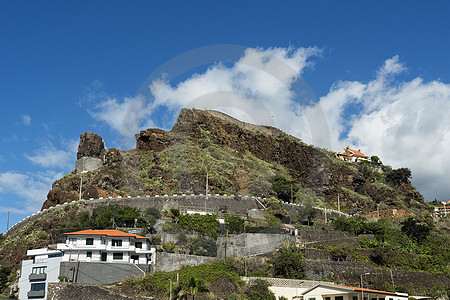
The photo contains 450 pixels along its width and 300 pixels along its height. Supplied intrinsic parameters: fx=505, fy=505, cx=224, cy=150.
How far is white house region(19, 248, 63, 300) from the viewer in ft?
171

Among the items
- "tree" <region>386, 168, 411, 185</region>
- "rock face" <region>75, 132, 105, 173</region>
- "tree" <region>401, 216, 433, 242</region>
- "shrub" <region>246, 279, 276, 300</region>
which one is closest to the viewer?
"shrub" <region>246, 279, 276, 300</region>

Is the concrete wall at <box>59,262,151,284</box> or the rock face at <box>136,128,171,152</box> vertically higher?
the rock face at <box>136,128,171,152</box>

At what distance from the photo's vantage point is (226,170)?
91.1 metres

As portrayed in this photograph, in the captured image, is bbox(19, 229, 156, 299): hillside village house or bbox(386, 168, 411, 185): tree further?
bbox(386, 168, 411, 185): tree

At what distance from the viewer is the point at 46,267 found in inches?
2089

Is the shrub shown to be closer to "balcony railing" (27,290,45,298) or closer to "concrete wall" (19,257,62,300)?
"concrete wall" (19,257,62,300)

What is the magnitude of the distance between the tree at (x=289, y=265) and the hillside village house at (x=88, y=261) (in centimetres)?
1336

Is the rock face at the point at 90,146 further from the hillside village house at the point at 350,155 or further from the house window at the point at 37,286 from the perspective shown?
the hillside village house at the point at 350,155

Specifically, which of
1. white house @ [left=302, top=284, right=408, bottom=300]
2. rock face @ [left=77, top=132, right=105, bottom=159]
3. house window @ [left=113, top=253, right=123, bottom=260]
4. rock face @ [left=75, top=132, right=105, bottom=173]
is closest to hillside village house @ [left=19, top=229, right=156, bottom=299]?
house window @ [left=113, top=253, right=123, bottom=260]

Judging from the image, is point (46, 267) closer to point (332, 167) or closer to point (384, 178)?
point (332, 167)

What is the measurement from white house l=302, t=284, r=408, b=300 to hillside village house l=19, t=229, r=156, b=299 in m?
17.3

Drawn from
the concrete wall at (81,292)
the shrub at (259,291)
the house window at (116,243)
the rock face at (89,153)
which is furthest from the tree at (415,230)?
the rock face at (89,153)

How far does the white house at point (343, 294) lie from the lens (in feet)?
151

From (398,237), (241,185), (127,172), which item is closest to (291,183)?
(241,185)
